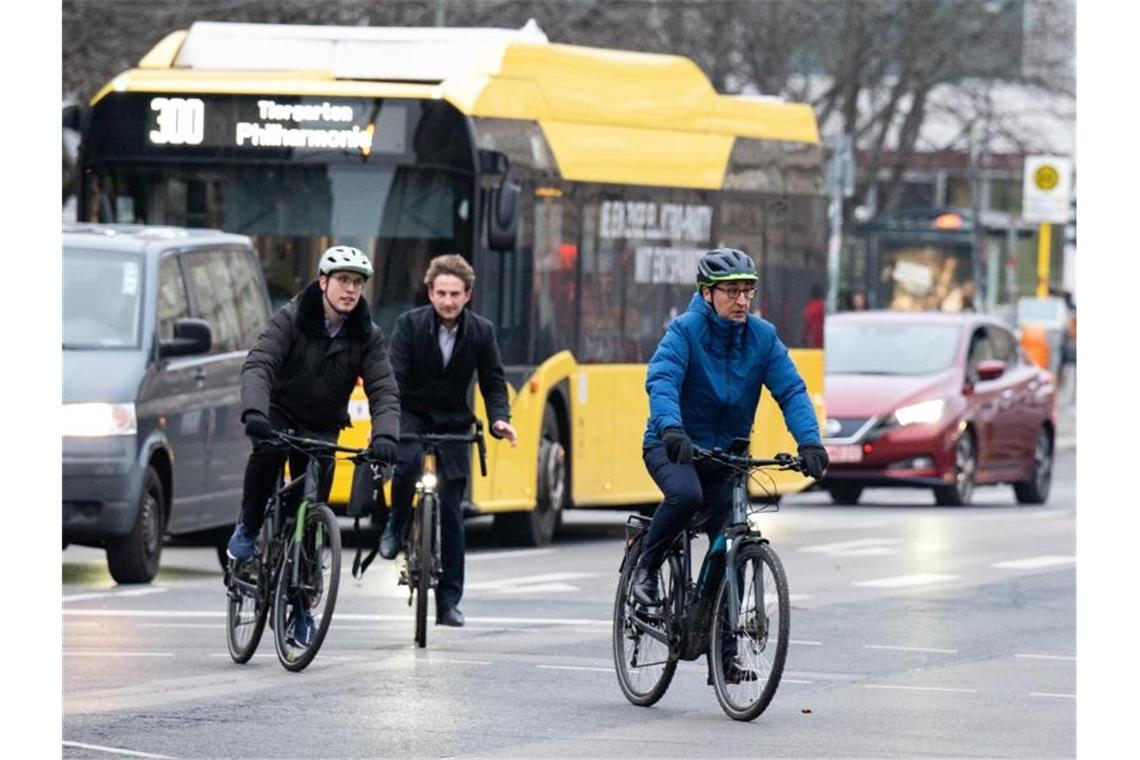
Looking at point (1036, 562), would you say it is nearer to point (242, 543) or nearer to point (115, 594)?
point (115, 594)

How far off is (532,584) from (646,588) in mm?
6000

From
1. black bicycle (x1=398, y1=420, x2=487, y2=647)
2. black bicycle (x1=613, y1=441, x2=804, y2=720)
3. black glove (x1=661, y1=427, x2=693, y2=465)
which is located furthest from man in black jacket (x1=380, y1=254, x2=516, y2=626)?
black glove (x1=661, y1=427, x2=693, y2=465)

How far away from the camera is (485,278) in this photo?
63.3 feet

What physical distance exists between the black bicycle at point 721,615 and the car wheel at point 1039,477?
52.4 feet

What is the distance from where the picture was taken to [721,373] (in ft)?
35.5

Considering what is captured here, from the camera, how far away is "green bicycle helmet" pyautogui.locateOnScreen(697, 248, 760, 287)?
10680mm

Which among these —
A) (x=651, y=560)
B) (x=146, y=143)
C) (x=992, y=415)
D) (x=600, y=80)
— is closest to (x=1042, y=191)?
(x=992, y=415)

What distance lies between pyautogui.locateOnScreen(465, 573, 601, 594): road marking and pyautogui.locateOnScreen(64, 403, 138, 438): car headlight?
2.10 meters

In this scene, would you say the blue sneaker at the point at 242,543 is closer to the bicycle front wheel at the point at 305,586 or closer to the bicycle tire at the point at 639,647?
the bicycle front wheel at the point at 305,586

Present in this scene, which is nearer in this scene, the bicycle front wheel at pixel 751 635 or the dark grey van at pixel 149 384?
the bicycle front wheel at pixel 751 635

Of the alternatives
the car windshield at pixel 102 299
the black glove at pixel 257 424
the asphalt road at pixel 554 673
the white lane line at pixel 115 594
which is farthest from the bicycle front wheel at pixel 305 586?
the car windshield at pixel 102 299

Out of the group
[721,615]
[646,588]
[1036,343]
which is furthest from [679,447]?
[1036,343]

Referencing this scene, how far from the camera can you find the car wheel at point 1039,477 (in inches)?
1055
